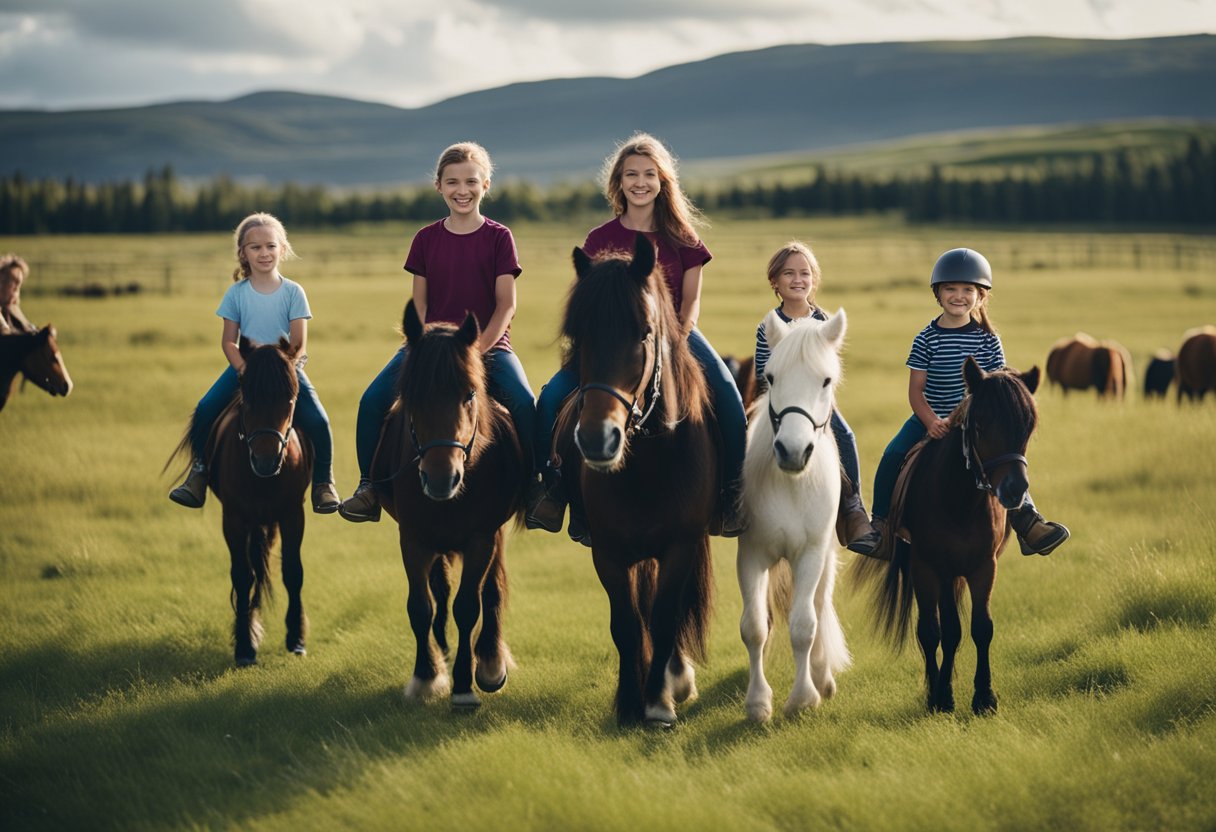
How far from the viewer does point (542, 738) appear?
5.54 m

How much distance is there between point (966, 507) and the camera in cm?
595

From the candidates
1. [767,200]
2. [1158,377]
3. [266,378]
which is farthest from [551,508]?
[767,200]

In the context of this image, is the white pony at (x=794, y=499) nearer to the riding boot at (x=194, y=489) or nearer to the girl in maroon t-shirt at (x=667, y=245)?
the girl in maroon t-shirt at (x=667, y=245)

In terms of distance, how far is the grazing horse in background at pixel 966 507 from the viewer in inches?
221

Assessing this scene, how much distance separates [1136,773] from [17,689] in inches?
253

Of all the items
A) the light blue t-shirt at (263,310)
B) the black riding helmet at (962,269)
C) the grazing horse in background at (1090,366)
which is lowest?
the grazing horse in background at (1090,366)

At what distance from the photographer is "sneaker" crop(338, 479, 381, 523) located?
671 centimetres

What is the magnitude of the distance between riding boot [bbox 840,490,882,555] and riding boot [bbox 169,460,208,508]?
446 centimetres

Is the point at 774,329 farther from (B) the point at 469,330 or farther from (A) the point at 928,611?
(A) the point at 928,611

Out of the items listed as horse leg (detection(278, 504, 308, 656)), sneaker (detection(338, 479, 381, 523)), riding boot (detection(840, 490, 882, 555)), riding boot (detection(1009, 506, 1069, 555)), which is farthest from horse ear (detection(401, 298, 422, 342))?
riding boot (detection(1009, 506, 1069, 555))

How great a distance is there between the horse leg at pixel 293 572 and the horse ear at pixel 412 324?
2279mm

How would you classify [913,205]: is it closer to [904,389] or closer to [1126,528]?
[904,389]

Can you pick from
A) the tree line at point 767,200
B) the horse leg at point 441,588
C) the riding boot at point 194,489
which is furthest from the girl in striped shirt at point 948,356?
the tree line at point 767,200

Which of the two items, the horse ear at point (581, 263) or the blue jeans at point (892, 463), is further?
the blue jeans at point (892, 463)
